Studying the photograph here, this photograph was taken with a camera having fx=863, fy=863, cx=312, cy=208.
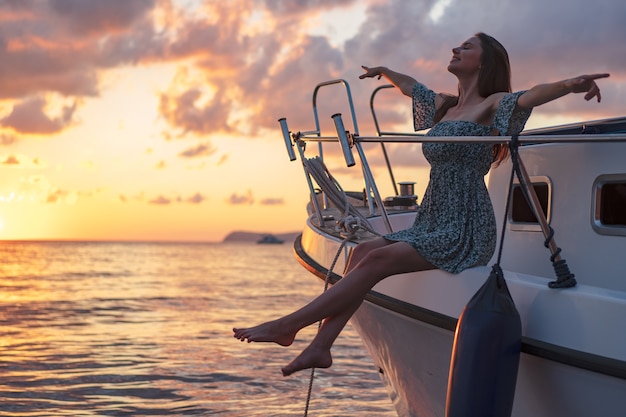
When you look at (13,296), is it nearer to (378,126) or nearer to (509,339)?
(378,126)

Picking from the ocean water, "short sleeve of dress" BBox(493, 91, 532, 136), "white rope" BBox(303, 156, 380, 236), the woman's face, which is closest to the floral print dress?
"short sleeve of dress" BBox(493, 91, 532, 136)

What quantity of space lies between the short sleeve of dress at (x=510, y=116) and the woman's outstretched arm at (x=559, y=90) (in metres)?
0.04

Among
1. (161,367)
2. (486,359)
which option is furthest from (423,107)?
(161,367)

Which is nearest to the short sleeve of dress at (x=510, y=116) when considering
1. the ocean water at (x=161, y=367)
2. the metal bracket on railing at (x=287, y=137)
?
the metal bracket on railing at (x=287, y=137)

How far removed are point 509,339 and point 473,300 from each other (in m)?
0.21

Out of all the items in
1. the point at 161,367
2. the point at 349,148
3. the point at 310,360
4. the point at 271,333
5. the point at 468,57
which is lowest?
the point at 161,367

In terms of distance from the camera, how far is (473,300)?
3459 millimetres

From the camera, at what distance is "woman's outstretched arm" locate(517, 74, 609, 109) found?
333 cm

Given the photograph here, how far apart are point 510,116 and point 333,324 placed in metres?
1.22

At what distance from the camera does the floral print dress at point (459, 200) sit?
3.89 metres

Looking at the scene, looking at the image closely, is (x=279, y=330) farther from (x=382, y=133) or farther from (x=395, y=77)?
(x=382, y=133)

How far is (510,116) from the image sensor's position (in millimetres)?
3842

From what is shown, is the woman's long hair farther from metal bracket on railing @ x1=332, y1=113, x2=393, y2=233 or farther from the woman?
metal bracket on railing @ x1=332, y1=113, x2=393, y2=233

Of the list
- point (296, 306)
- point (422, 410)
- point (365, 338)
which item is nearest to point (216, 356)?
point (365, 338)
